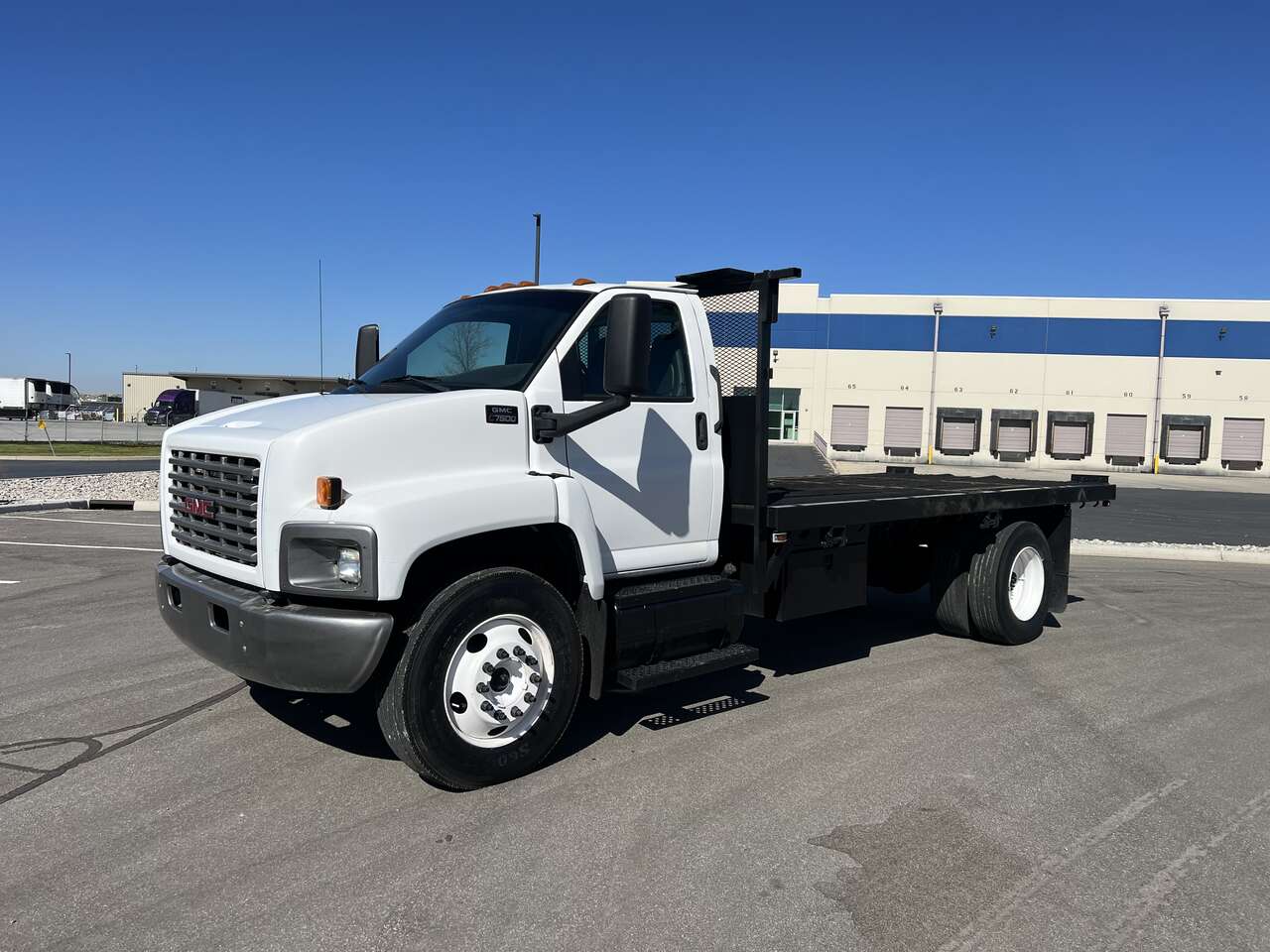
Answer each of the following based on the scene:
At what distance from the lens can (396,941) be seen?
9.95 ft

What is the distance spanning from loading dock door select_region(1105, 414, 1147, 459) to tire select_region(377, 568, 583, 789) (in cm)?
4831

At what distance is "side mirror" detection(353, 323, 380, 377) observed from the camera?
602 cm

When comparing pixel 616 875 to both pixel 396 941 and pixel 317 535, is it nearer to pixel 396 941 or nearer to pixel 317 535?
pixel 396 941

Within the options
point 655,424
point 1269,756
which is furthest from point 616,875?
point 1269,756

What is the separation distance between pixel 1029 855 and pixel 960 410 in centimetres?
4616

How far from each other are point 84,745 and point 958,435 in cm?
4679

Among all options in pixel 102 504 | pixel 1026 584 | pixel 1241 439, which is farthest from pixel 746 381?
pixel 1241 439

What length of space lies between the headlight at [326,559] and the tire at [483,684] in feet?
1.21

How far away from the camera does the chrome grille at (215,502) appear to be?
13.4 feet

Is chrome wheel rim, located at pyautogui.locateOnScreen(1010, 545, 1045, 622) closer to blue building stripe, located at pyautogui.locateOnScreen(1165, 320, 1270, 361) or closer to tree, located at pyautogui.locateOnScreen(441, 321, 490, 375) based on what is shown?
tree, located at pyautogui.locateOnScreen(441, 321, 490, 375)

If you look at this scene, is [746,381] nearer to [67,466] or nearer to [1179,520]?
[1179,520]

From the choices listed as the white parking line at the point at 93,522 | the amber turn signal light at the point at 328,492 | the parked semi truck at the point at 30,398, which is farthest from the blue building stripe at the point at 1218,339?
the parked semi truck at the point at 30,398

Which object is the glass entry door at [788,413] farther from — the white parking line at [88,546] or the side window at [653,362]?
the side window at [653,362]

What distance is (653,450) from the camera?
16.4ft
